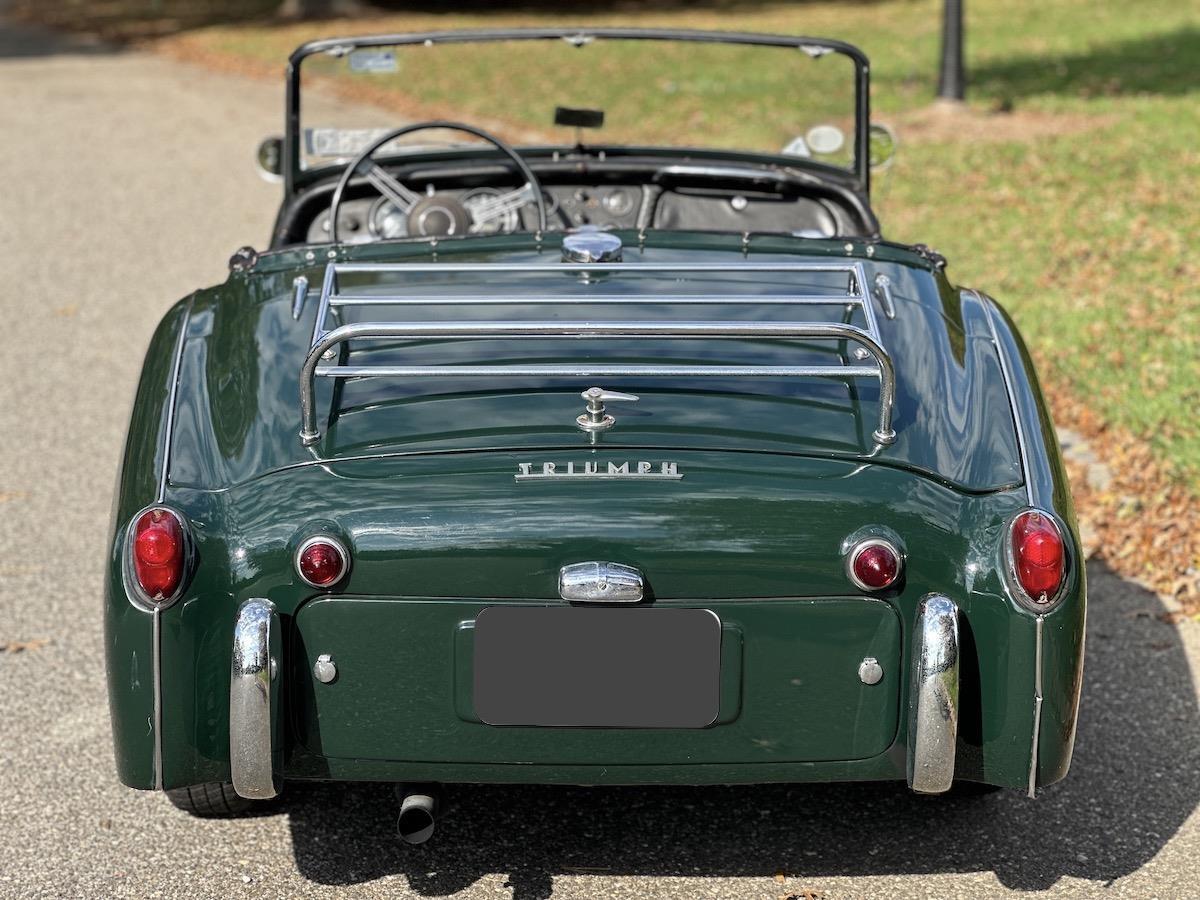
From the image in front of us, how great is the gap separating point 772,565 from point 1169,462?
3246 mm

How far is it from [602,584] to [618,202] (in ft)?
7.82

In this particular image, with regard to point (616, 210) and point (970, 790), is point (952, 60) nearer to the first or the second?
point (616, 210)

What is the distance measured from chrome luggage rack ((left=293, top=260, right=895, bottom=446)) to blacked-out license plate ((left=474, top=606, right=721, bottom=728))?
52 cm

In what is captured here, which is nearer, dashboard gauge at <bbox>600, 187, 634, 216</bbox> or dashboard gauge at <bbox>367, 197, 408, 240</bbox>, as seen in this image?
dashboard gauge at <bbox>367, 197, 408, 240</bbox>

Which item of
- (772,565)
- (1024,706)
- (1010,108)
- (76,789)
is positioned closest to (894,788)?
(1024,706)

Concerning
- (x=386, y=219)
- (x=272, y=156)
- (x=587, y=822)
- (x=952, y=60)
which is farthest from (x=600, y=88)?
(x=952, y=60)

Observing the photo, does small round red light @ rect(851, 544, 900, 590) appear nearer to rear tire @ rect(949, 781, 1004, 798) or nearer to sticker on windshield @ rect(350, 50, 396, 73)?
rear tire @ rect(949, 781, 1004, 798)

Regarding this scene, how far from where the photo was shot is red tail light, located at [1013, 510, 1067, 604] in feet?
9.30

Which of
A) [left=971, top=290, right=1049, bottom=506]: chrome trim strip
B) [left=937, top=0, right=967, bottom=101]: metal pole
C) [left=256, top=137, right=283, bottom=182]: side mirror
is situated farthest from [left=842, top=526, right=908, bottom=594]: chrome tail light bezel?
[left=937, top=0, right=967, bottom=101]: metal pole

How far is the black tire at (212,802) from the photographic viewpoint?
3434 millimetres

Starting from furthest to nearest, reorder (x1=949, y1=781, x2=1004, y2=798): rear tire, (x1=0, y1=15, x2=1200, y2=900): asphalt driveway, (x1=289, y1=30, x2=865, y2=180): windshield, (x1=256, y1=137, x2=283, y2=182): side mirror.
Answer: (x1=256, y1=137, x2=283, y2=182): side mirror, (x1=289, y1=30, x2=865, y2=180): windshield, (x1=949, y1=781, x2=1004, y2=798): rear tire, (x1=0, y1=15, x2=1200, y2=900): asphalt driveway

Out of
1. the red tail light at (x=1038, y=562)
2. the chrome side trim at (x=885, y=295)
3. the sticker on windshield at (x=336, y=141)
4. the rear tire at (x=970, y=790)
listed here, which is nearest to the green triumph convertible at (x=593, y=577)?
the red tail light at (x=1038, y=562)

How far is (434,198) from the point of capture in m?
4.64

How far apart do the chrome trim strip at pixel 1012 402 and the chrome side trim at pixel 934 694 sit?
32cm
